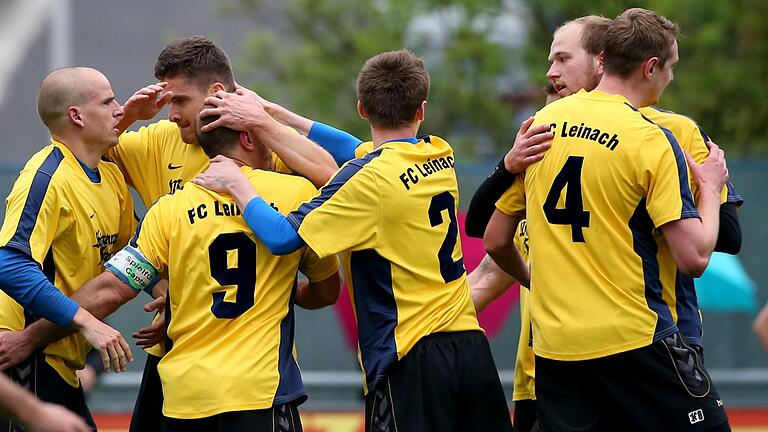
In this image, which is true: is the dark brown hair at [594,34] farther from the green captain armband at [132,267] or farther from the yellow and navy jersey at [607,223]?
the green captain armband at [132,267]

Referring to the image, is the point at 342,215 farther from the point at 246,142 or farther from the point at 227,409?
the point at 227,409

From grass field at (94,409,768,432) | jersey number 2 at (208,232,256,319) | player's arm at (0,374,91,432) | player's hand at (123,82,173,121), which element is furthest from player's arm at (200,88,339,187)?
grass field at (94,409,768,432)

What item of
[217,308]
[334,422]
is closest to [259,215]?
[217,308]

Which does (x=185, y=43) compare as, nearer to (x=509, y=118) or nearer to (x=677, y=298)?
(x=677, y=298)

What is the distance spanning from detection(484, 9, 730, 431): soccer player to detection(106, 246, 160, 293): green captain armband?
1676mm

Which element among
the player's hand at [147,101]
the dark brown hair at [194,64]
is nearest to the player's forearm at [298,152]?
the dark brown hair at [194,64]

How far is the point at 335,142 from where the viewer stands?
5641 millimetres

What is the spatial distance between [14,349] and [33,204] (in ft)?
2.29

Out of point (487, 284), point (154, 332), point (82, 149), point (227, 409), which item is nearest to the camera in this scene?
point (227, 409)

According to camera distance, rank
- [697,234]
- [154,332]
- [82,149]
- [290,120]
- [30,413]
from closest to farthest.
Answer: [30,413], [697,234], [154,332], [82,149], [290,120]

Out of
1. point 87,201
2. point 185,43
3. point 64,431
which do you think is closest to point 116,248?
point 87,201

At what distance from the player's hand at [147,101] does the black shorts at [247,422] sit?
1.54 metres

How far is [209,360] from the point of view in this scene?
16.0 ft

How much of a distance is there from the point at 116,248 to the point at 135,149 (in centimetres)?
53
